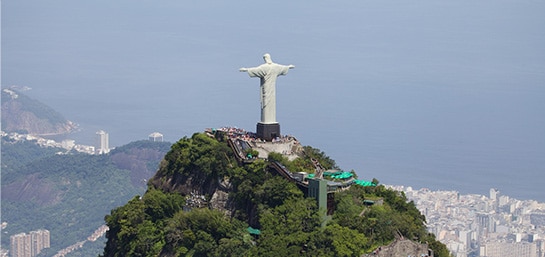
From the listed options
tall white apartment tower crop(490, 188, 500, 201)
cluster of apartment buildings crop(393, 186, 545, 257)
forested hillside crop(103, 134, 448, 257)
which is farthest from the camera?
tall white apartment tower crop(490, 188, 500, 201)

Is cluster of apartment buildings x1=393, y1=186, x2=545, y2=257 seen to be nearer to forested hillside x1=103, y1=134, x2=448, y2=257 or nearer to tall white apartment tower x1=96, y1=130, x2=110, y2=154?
forested hillside x1=103, y1=134, x2=448, y2=257

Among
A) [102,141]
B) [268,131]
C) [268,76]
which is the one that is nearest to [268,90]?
[268,76]

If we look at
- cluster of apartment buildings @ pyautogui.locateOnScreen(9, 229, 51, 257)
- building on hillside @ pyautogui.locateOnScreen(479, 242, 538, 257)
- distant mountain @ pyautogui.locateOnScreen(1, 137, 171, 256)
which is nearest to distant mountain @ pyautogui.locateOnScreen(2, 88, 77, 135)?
A: distant mountain @ pyautogui.locateOnScreen(1, 137, 171, 256)

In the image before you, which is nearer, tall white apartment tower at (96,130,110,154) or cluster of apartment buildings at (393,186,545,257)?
cluster of apartment buildings at (393,186,545,257)

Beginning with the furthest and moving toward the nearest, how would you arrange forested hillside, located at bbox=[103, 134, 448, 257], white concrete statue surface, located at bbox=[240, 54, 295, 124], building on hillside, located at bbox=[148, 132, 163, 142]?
building on hillside, located at bbox=[148, 132, 163, 142], white concrete statue surface, located at bbox=[240, 54, 295, 124], forested hillside, located at bbox=[103, 134, 448, 257]

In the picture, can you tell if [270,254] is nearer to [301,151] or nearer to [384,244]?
[384,244]

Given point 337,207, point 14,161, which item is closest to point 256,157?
point 337,207

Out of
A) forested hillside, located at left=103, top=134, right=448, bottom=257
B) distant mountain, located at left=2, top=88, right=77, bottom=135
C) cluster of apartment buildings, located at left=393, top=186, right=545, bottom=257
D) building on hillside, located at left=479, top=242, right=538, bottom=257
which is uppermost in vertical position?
distant mountain, located at left=2, top=88, right=77, bottom=135

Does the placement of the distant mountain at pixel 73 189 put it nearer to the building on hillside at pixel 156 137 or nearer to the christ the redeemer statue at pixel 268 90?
the building on hillside at pixel 156 137
